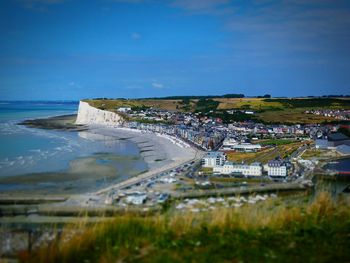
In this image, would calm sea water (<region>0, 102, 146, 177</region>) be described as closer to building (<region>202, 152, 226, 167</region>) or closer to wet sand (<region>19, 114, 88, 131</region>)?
building (<region>202, 152, 226, 167</region>)

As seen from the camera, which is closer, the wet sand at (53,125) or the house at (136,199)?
the house at (136,199)

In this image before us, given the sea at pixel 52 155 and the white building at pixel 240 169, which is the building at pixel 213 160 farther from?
the sea at pixel 52 155

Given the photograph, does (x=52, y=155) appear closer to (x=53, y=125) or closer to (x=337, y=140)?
(x=337, y=140)

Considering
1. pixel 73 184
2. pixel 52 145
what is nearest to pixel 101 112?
pixel 52 145

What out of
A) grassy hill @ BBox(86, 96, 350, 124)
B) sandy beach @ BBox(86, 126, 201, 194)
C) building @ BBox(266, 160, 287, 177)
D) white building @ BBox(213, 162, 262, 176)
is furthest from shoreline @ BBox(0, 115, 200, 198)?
grassy hill @ BBox(86, 96, 350, 124)

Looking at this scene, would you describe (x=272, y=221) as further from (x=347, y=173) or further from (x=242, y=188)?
(x=347, y=173)

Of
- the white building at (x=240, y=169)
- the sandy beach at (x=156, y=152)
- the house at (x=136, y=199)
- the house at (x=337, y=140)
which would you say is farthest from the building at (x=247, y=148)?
the house at (x=136, y=199)
